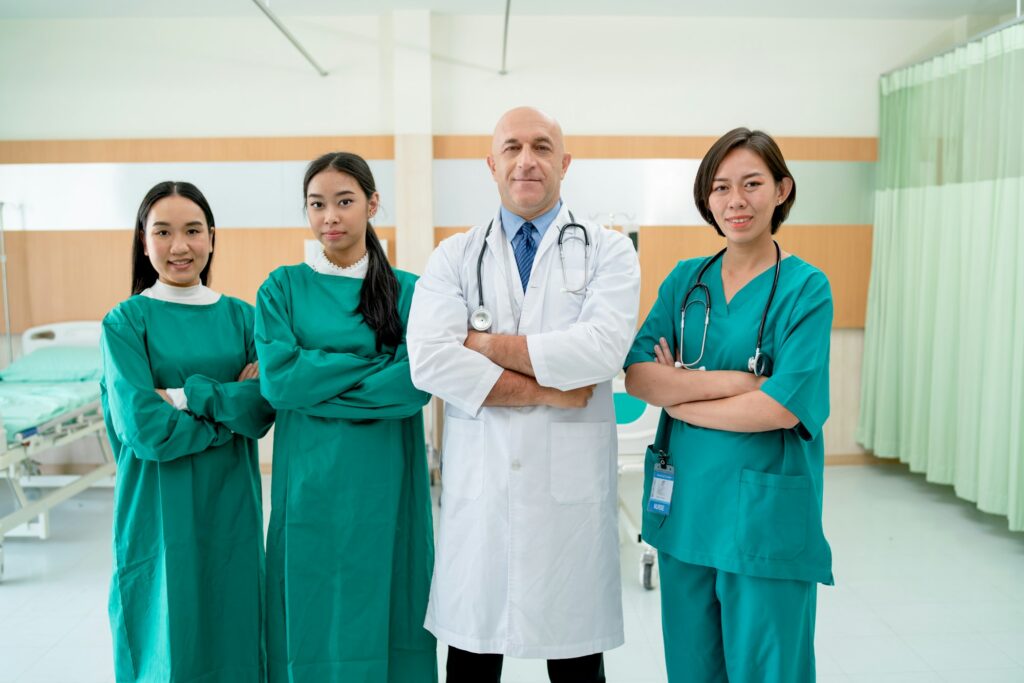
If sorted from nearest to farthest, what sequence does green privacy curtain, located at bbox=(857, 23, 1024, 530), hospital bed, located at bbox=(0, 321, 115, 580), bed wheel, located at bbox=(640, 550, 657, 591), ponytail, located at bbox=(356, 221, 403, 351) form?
1. ponytail, located at bbox=(356, 221, 403, 351)
2. bed wheel, located at bbox=(640, 550, 657, 591)
3. hospital bed, located at bbox=(0, 321, 115, 580)
4. green privacy curtain, located at bbox=(857, 23, 1024, 530)

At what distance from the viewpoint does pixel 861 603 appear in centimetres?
300

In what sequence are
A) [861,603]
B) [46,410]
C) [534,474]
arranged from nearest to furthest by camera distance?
[534,474] < [861,603] < [46,410]

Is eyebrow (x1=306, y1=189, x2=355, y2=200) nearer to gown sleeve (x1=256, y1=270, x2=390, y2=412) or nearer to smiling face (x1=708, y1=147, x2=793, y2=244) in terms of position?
gown sleeve (x1=256, y1=270, x2=390, y2=412)

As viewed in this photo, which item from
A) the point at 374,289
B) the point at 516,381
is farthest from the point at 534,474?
the point at 374,289

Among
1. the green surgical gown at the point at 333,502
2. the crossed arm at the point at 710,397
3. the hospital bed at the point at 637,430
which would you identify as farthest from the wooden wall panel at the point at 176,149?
the crossed arm at the point at 710,397

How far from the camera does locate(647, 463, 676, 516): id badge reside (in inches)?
67.7

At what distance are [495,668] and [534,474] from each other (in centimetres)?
52

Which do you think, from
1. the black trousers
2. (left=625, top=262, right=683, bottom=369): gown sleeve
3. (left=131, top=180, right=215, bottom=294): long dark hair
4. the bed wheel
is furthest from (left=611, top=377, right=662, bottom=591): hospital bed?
(left=131, top=180, right=215, bottom=294): long dark hair

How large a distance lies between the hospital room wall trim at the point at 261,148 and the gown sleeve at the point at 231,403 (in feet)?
9.90

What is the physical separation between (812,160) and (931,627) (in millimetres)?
3035

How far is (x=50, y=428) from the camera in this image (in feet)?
11.6

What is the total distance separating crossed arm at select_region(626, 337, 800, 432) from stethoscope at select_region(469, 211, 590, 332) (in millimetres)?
271

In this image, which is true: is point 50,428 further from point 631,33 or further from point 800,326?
→ point 631,33

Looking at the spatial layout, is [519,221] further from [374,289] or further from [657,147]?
[657,147]
